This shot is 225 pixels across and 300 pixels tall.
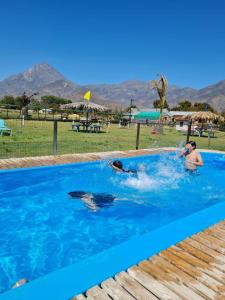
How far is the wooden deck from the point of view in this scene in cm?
261

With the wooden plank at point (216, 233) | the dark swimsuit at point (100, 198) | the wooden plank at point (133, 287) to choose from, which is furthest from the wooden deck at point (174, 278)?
the dark swimsuit at point (100, 198)

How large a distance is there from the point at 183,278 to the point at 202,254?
0.61m

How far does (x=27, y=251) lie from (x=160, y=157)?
767 centimetres

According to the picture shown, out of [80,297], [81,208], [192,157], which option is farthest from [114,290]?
[192,157]

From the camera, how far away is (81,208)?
6285mm

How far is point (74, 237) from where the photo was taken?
523cm

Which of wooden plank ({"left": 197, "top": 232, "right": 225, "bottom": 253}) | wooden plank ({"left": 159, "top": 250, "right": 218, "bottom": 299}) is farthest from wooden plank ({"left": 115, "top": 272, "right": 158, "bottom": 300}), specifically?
wooden plank ({"left": 197, "top": 232, "right": 225, "bottom": 253})

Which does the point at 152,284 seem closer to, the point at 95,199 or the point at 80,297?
the point at 80,297

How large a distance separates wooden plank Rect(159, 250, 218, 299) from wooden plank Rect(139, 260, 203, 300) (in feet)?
0.56

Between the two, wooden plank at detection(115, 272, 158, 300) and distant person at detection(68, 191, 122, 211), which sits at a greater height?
wooden plank at detection(115, 272, 158, 300)

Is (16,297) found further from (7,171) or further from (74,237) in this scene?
(7,171)

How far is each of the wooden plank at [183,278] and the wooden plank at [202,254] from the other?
1.33ft

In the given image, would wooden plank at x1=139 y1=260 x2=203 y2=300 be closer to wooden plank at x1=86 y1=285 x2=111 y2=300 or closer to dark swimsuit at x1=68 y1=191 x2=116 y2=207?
wooden plank at x1=86 y1=285 x2=111 y2=300

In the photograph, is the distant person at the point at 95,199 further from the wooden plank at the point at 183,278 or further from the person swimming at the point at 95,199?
the wooden plank at the point at 183,278
